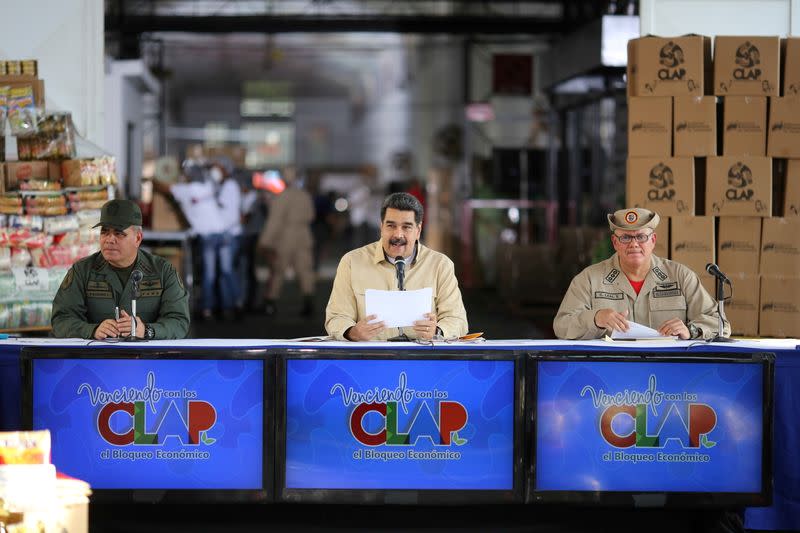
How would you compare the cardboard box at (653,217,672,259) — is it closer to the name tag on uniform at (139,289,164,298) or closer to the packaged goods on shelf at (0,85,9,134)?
the name tag on uniform at (139,289,164,298)

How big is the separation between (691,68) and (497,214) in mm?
11329

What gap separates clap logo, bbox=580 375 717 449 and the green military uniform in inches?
82.0

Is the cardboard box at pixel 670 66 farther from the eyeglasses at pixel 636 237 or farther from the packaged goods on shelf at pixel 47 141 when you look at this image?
the packaged goods on shelf at pixel 47 141

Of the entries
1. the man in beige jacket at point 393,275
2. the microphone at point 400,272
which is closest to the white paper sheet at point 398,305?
the microphone at point 400,272

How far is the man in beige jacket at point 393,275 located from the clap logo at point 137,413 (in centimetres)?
106

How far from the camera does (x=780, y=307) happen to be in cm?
770

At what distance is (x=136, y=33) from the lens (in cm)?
2009

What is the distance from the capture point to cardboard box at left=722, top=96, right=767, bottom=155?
7629 millimetres

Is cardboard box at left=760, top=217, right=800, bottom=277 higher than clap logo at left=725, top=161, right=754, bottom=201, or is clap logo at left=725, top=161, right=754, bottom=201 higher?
clap logo at left=725, top=161, right=754, bottom=201

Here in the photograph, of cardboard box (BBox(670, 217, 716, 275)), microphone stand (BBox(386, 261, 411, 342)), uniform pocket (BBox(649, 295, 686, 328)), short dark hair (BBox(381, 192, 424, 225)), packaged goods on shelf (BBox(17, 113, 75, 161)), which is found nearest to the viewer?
microphone stand (BBox(386, 261, 411, 342))

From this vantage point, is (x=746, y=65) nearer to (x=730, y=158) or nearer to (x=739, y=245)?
(x=730, y=158)

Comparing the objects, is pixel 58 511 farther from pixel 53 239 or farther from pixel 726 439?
pixel 53 239

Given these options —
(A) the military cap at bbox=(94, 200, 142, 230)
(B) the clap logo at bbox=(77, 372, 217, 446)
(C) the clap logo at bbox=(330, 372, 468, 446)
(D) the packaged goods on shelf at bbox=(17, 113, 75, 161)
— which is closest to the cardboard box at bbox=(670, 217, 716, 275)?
(C) the clap logo at bbox=(330, 372, 468, 446)

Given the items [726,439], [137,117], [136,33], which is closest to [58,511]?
[726,439]
